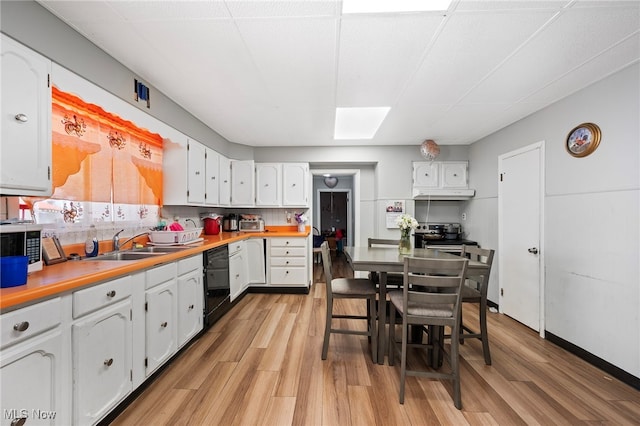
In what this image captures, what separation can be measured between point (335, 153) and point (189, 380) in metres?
3.61

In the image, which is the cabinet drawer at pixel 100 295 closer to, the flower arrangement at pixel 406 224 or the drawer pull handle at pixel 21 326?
the drawer pull handle at pixel 21 326

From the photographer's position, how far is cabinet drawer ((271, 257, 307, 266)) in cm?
408

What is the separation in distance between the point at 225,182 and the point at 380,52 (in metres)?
2.94

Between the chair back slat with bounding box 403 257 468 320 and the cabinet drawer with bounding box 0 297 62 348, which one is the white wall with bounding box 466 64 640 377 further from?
the cabinet drawer with bounding box 0 297 62 348

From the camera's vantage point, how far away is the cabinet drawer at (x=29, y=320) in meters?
1.02

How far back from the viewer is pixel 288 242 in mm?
4078

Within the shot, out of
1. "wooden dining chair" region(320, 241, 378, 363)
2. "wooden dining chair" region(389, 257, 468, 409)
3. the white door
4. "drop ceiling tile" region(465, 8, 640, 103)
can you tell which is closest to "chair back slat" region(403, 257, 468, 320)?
"wooden dining chair" region(389, 257, 468, 409)

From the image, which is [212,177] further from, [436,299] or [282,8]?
[436,299]

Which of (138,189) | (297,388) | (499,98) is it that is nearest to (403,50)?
(499,98)

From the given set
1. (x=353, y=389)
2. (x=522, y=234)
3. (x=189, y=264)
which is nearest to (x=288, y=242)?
(x=189, y=264)

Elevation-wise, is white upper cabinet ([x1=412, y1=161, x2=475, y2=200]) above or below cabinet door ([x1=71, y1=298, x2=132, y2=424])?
above

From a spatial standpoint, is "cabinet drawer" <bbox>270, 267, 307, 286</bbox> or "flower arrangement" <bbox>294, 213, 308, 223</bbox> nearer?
"cabinet drawer" <bbox>270, 267, 307, 286</bbox>

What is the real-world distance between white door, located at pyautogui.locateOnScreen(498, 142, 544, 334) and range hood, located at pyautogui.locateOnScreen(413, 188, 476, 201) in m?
0.64

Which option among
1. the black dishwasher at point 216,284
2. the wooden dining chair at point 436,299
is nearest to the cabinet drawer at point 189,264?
the black dishwasher at point 216,284
